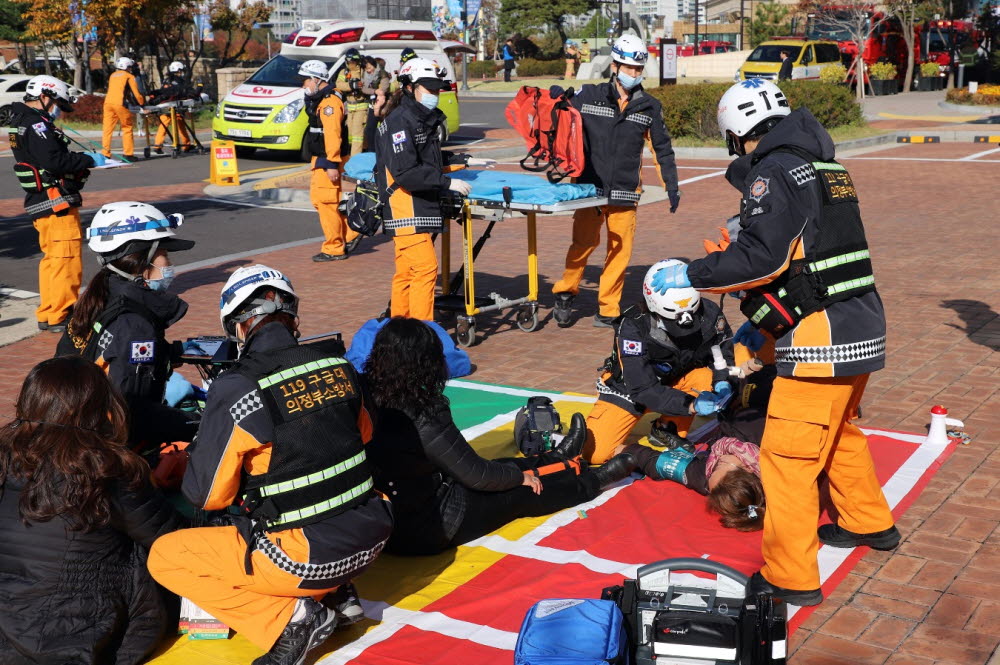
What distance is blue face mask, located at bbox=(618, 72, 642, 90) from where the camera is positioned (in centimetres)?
939

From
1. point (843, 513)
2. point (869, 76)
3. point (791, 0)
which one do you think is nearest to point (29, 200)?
point (843, 513)

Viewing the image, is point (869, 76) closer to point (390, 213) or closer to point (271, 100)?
point (271, 100)

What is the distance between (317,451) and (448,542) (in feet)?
4.41

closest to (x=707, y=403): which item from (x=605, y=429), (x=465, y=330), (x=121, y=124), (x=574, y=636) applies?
(x=605, y=429)

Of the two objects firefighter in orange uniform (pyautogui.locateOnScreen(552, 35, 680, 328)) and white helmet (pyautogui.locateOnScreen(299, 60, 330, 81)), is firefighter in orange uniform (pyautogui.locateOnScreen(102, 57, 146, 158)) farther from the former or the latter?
firefighter in orange uniform (pyautogui.locateOnScreen(552, 35, 680, 328))

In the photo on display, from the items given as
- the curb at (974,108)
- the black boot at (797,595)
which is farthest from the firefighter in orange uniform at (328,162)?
the curb at (974,108)

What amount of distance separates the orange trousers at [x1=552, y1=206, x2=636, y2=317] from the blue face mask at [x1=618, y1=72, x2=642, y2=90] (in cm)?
106

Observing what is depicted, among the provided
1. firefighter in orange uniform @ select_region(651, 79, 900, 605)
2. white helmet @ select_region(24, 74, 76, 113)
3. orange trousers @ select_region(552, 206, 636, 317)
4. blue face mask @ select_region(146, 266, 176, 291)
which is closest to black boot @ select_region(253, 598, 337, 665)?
firefighter in orange uniform @ select_region(651, 79, 900, 605)

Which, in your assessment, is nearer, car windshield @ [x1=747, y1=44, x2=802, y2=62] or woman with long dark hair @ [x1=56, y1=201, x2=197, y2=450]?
woman with long dark hair @ [x1=56, y1=201, x2=197, y2=450]

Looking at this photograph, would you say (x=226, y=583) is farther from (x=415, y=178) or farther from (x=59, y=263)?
(x=59, y=263)

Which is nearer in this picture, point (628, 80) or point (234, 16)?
point (628, 80)

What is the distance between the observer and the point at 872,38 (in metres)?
38.1

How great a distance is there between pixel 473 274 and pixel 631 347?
3.33 metres

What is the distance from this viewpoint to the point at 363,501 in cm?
441
